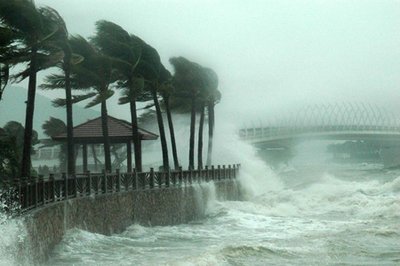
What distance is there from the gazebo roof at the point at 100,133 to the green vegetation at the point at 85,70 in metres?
1.14

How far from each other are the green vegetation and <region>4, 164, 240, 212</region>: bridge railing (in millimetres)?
1832

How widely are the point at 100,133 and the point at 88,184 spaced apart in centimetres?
1351

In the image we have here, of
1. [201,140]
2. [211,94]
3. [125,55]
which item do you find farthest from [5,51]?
[211,94]

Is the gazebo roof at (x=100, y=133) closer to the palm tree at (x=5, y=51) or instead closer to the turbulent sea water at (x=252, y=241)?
the turbulent sea water at (x=252, y=241)

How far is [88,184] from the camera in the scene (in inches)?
908

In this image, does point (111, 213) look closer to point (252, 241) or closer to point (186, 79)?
point (252, 241)

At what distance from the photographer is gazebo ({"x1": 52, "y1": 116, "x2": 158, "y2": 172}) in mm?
36062

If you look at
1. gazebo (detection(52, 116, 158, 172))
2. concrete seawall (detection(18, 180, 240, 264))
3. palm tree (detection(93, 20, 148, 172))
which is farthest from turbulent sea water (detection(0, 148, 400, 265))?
palm tree (detection(93, 20, 148, 172))

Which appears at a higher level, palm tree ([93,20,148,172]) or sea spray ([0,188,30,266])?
palm tree ([93,20,148,172])

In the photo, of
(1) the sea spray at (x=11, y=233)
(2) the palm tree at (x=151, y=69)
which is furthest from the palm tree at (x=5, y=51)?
(2) the palm tree at (x=151, y=69)

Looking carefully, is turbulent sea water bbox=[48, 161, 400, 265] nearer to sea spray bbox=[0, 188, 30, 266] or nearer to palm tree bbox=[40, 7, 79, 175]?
sea spray bbox=[0, 188, 30, 266]

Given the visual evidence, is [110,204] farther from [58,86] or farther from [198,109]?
[198,109]

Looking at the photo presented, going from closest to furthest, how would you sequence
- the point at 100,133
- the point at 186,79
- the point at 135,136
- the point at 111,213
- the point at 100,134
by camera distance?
the point at 111,213 → the point at 135,136 → the point at 100,134 → the point at 100,133 → the point at 186,79

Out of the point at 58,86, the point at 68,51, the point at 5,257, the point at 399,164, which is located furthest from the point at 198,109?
the point at 399,164
